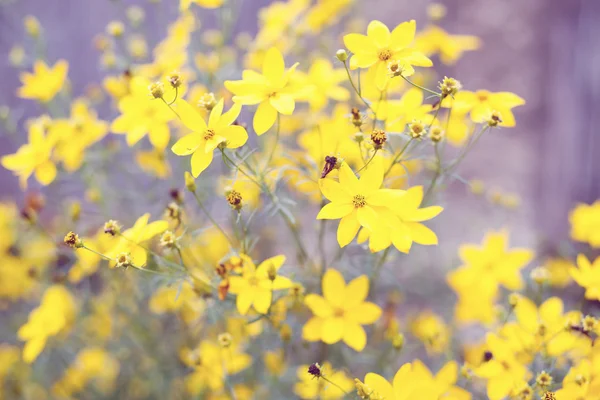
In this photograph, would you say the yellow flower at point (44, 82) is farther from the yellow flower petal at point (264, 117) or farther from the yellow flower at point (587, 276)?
the yellow flower at point (587, 276)

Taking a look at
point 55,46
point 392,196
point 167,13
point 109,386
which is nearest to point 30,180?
point 55,46

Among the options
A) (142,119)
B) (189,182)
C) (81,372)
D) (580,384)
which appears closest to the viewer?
(580,384)

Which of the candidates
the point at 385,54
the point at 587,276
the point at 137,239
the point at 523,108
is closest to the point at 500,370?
the point at 587,276

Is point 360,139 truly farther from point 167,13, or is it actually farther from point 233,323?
point 167,13

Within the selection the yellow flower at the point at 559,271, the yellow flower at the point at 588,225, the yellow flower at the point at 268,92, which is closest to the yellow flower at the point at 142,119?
the yellow flower at the point at 268,92

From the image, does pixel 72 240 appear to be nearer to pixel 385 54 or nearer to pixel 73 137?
pixel 73 137

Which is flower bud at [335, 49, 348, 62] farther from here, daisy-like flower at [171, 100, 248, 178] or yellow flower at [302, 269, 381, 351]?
yellow flower at [302, 269, 381, 351]
